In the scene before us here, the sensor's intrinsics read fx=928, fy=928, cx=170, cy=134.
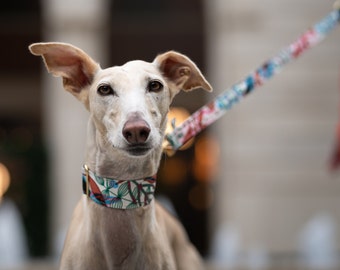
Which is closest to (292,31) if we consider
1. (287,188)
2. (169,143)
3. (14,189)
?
(287,188)

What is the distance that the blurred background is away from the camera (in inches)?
674

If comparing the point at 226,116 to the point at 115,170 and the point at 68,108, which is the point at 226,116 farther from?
the point at 115,170

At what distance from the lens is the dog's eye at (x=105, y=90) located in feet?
15.3

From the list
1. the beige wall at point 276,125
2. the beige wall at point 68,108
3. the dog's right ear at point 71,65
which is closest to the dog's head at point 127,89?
the dog's right ear at point 71,65

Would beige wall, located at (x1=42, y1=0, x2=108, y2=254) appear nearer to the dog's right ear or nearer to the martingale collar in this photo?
the dog's right ear

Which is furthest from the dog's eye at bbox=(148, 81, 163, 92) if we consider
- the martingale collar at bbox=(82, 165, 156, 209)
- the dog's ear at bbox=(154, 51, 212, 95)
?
the martingale collar at bbox=(82, 165, 156, 209)

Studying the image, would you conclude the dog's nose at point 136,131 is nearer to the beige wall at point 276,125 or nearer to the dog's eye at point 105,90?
the dog's eye at point 105,90

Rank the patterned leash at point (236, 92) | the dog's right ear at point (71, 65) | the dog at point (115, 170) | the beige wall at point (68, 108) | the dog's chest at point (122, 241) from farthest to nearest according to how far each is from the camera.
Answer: the beige wall at point (68, 108), the patterned leash at point (236, 92), the dog's right ear at point (71, 65), the dog's chest at point (122, 241), the dog at point (115, 170)

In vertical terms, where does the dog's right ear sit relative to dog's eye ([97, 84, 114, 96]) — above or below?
above

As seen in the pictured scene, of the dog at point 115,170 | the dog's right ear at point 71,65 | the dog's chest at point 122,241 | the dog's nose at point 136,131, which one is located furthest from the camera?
the dog's right ear at point 71,65

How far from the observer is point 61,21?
17.1m

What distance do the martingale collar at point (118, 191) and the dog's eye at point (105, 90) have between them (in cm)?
42

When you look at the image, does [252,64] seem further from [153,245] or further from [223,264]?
[153,245]

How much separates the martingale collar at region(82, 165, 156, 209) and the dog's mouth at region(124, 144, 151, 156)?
301 mm
